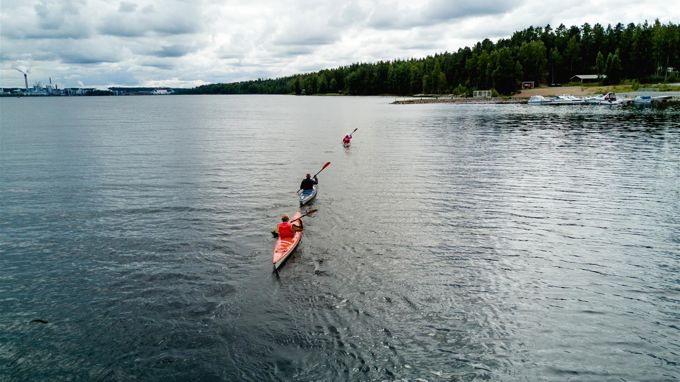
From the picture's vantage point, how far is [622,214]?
29438 millimetres

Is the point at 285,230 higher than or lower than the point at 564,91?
lower

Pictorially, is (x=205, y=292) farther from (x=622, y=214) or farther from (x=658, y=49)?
(x=658, y=49)

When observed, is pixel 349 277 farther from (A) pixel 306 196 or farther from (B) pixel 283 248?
(A) pixel 306 196

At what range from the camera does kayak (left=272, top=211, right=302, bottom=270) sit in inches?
857

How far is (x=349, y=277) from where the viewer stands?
20.8 m

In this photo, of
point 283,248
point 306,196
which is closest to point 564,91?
point 306,196

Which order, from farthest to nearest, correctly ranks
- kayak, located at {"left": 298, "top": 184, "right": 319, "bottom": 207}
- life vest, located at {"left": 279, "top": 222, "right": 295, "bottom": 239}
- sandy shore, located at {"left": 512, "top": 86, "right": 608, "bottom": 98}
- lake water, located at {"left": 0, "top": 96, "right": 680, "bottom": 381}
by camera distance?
sandy shore, located at {"left": 512, "top": 86, "right": 608, "bottom": 98} → kayak, located at {"left": 298, "top": 184, "right": 319, "bottom": 207} → life vest, located at {"left": 279, "top": 222, "right": 295, "bottom": 239} → lake water, located at {"left": 0, "top": 96, "right": 680, "bottom": 381}

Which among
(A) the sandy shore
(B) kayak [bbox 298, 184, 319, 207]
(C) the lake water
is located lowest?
(C) the lake water

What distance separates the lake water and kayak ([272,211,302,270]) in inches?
22.9

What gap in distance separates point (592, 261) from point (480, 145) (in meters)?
43.4

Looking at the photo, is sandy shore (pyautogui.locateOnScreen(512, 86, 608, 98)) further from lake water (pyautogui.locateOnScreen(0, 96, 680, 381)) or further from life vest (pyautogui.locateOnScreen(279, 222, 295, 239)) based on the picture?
life vest (pyautogui.locateOnScreen(279, 222, 295, 239))

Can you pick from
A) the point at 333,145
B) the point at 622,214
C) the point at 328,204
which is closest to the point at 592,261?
the point at 622,214

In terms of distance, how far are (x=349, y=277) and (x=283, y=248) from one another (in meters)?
4.20

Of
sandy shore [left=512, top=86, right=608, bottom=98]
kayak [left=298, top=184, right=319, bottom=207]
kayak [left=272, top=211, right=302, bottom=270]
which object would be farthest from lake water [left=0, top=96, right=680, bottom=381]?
sandy shore [left=512, top=86, right=608, bottom=98]
